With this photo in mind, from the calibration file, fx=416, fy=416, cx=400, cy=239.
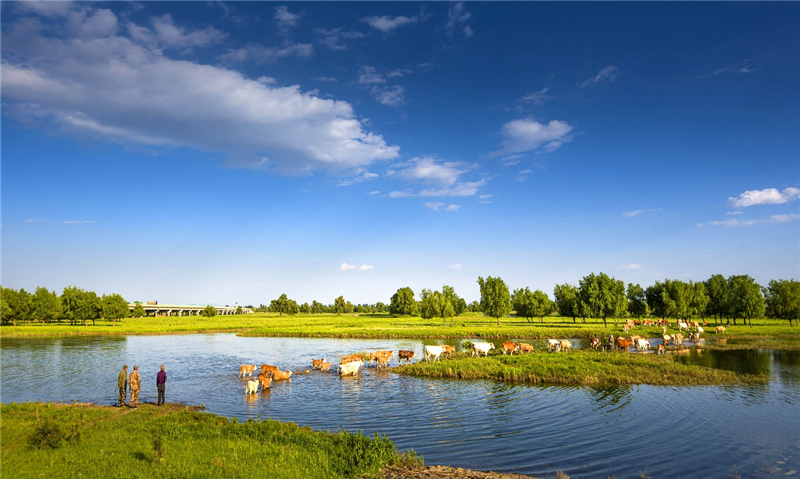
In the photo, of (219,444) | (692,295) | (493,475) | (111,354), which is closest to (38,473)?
(219,444)

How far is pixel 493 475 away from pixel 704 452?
29.6 ft

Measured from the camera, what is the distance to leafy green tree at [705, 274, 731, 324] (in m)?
85.8

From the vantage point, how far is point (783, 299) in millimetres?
76562

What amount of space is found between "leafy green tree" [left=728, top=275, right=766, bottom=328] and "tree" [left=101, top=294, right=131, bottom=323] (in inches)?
5472

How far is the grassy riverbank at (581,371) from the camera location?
2858cm

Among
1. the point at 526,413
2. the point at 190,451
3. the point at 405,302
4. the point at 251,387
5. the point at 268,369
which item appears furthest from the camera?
the point at 405,302

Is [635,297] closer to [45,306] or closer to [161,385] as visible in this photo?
[161,385]

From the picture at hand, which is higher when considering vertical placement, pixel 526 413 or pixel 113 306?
pixel 113 306

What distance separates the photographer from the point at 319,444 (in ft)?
47.9

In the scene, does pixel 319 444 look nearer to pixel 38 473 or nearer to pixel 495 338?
pixel 38 473

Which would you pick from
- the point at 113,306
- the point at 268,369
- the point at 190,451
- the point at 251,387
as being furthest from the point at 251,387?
the point at 113,306

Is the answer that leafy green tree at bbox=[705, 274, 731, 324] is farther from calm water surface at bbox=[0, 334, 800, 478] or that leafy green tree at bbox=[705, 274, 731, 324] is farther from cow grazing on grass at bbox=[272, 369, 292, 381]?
cow grazing on grass at bbox=[272, 369, 292, 381]

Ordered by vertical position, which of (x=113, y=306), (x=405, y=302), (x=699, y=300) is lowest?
(x=405, y=302)

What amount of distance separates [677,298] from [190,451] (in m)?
90.6
